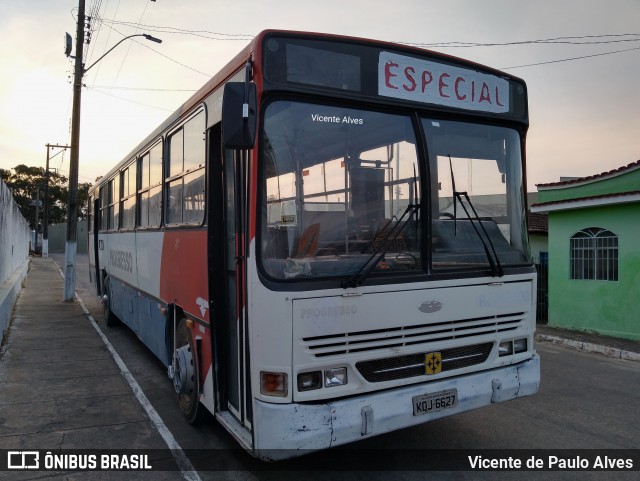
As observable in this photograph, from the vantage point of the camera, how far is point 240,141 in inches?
127

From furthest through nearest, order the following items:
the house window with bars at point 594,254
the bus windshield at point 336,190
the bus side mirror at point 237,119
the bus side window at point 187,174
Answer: the house window with bars at point 594,254 < the bus side window at point 187,174 < the bus windshield at point 336,190 < the bus side mirror at point 237,119

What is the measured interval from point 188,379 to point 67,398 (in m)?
2.03

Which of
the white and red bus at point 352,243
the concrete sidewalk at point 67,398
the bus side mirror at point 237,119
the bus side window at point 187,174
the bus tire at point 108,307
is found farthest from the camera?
the bus tire at point 108,307

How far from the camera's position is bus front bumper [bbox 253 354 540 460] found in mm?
3209

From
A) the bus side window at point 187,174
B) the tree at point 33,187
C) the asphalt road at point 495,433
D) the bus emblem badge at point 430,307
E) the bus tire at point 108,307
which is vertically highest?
A: the tree at point 33,187

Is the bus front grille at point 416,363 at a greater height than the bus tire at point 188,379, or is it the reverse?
the bus front grille at point 416,363

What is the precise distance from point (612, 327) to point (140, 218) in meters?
8.67

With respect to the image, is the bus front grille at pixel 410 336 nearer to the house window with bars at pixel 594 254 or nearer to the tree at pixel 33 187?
the house window with bars at pixel 594 254

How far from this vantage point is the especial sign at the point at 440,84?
3.79 m

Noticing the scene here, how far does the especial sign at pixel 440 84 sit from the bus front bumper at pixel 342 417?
2.12m

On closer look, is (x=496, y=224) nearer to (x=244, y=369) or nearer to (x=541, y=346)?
(x=244, y=369)

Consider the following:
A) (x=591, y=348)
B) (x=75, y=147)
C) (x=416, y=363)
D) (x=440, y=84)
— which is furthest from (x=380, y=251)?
(x=75, y=147)

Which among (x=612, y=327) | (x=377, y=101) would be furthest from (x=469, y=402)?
(x=612, y=327)

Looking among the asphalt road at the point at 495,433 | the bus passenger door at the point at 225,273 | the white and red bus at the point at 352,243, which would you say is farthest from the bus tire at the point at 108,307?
the bus passenger door at the point at 225,273
